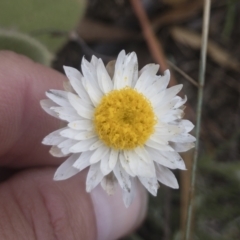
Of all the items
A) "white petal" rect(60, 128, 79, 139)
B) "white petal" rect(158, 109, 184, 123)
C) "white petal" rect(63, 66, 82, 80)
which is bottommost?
"white petal" rect(60, 128, 79, 139)

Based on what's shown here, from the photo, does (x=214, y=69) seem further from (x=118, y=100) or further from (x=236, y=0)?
(x=118, y=100)

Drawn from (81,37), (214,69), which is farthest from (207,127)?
(81,37)

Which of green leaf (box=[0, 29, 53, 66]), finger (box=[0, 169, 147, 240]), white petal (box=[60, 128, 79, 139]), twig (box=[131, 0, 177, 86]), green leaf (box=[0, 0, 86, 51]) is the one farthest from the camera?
twig (box=[131, 0, 177, 86])

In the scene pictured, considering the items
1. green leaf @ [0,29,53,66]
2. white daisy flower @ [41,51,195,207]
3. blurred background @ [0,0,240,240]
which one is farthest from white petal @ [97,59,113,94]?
blurred background @ [0,0,240,240]

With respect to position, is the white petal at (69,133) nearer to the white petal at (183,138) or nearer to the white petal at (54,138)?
the white petal at (54,138)

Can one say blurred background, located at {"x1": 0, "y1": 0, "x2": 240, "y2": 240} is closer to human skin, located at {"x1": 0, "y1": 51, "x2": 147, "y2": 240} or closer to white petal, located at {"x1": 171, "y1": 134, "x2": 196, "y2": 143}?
human skin, located at {"x1": 0, "y1": 51, "x2": 147, "y2": 240}

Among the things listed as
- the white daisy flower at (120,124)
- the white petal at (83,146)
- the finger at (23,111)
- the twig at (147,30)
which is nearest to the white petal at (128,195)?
the white daisy flower at (120,124)
